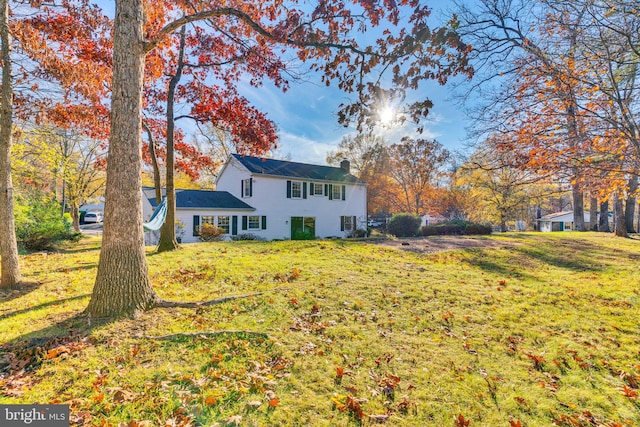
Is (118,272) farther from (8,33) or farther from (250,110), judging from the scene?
(250,110)

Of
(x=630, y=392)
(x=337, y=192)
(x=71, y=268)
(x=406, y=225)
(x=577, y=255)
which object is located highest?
(x=337, y=192)

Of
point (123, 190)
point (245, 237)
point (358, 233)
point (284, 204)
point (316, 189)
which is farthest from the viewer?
point (316, 189)

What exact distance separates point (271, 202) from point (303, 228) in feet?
10.7

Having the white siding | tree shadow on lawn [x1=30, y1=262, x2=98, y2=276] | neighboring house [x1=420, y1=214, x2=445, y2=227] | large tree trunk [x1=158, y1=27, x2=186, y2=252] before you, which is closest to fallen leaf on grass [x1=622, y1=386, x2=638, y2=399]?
tree shadow on lawn [x1=30, y1=262, x2=98, y2=276]

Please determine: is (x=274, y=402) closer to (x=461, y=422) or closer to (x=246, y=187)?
(x=461, y=422)

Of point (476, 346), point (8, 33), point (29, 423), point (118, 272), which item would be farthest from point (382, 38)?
point (8, 33)

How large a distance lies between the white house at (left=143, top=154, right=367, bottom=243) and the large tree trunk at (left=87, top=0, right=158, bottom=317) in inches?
581

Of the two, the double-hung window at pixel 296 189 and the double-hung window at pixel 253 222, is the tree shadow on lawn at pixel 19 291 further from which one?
the double-hung window at pixel 296 189

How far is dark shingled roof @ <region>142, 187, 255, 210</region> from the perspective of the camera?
720 inches

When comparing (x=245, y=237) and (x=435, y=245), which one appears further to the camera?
(x=245, y=237)

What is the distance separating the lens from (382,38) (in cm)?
465

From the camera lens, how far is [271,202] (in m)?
20.4

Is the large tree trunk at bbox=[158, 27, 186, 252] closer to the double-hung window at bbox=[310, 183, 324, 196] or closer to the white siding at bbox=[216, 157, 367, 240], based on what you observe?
the white siding at bbox=[216, 157, 367, 240]

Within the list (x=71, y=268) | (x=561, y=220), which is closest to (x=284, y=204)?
(x=71, y=268)
